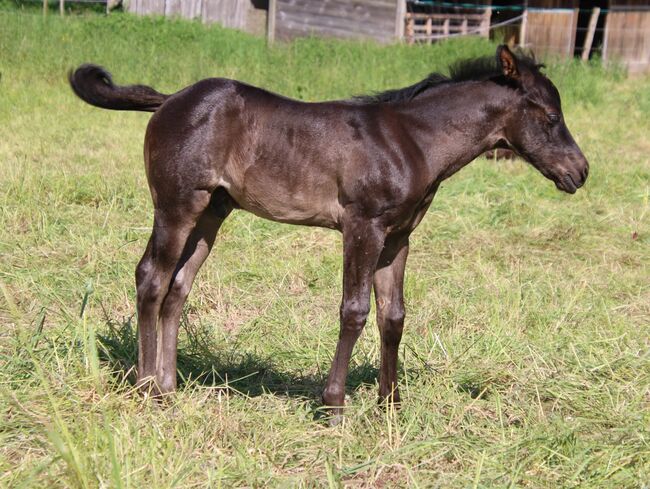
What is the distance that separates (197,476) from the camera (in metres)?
3.73

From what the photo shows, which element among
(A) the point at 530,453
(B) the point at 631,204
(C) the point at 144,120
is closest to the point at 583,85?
(B) the point at 631,204

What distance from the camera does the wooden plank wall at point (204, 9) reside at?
20484 mm

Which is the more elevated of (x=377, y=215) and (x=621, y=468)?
(x=377, y=215)

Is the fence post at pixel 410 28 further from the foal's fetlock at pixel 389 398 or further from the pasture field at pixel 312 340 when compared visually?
the foal's fetlock at pixel 389 398

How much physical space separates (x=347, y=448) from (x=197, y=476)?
80cm

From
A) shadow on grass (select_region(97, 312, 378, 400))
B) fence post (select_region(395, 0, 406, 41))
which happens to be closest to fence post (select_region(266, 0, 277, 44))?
fence post (select_region(395, 0, 406, 41))

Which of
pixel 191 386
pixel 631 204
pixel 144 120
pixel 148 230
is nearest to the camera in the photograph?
pixel 191 386

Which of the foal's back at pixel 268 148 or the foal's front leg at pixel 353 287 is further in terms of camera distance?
the foal's back at pixel 268 148

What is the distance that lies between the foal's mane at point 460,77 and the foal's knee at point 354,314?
112 cm

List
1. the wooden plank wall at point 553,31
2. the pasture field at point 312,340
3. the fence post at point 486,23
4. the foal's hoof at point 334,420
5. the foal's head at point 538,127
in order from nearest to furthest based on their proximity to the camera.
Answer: the pasture field at point 312,340
the foal's hoof at point 334,420
the foal's head at point 538,127
the wooden plank wall at point 553,31
the fence post at point 486,23

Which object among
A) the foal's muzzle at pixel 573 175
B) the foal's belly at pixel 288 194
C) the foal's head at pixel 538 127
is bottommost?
the foal's belly at pixel 288 194

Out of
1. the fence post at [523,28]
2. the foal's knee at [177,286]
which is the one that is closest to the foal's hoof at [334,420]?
the foal's knee at [177,286]

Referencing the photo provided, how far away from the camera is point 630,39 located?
20.5 metres

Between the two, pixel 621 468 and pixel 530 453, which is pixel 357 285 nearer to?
pixel 530 453
